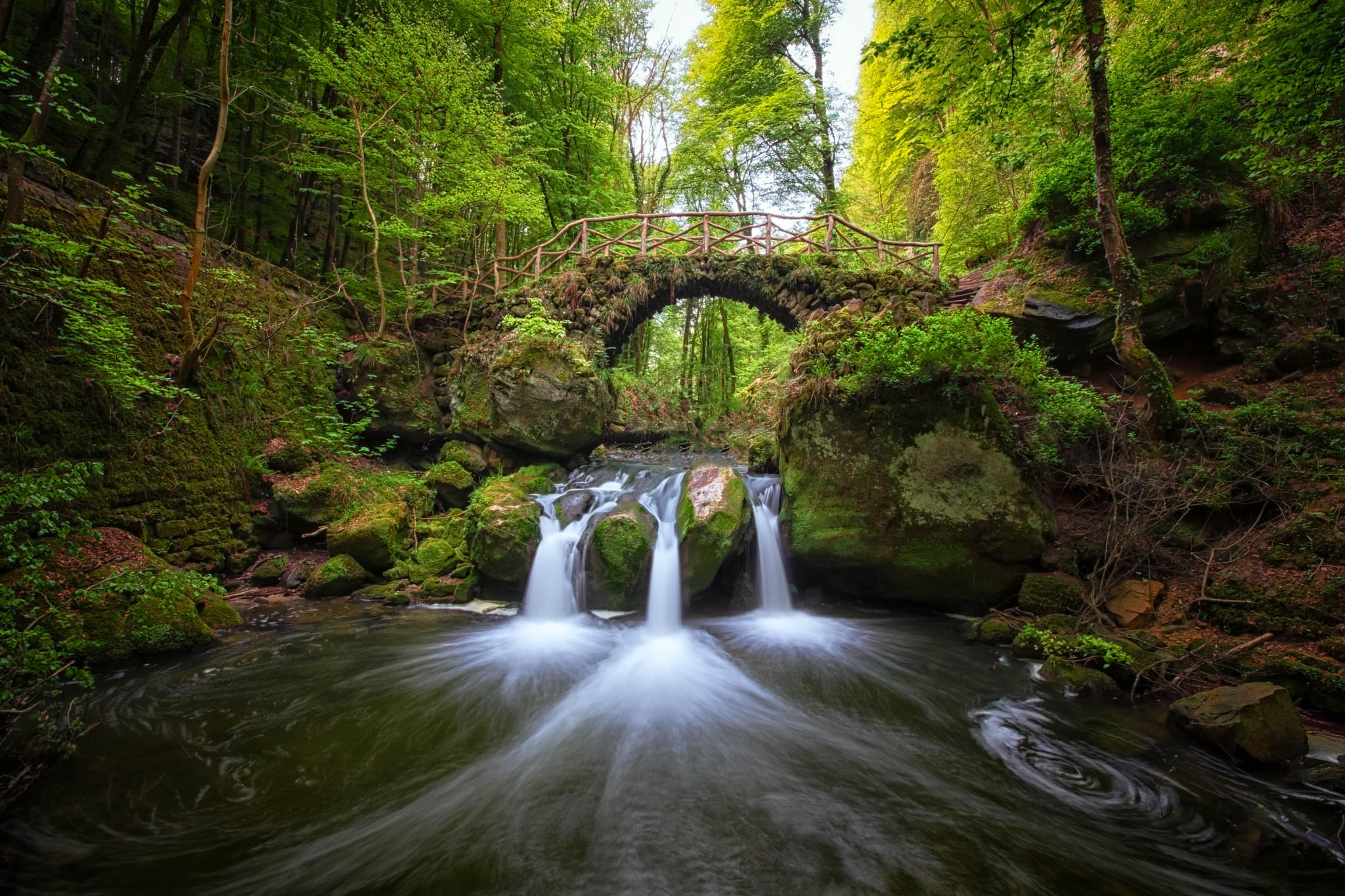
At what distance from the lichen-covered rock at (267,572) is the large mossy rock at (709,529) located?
526 centimetres

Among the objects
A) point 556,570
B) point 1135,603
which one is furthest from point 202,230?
point 1135,603

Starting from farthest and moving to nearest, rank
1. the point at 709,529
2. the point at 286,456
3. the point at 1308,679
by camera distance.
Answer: the point at 286,456 < the point at 709,529 < the point at 1308,679

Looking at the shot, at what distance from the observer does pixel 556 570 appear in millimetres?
6746

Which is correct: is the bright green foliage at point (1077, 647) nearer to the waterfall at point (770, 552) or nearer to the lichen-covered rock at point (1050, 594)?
the lichen-covered rock at point (1050, 594)

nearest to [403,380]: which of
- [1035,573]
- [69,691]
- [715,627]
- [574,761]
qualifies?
[69,691]

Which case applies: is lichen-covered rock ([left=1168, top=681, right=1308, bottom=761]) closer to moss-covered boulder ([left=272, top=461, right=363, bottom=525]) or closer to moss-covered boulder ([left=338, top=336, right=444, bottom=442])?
moss-covered boulder ([left=272, top=461, right=363, bottom=525])

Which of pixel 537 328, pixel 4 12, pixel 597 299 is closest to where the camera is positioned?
pixel 4 12

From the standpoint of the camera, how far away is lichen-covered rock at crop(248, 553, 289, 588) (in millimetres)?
6242

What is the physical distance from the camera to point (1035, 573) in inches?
210

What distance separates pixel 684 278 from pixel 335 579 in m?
8.92

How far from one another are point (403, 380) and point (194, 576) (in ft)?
19.7

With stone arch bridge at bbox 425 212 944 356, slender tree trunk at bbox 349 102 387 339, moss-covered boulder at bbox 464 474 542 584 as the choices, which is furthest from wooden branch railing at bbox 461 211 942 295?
moss-covered boulder at bbox 464 474 542 584

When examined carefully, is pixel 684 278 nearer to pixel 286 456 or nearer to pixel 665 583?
pixel 665 583

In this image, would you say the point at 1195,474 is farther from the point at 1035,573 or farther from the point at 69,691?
the point at 69,691
